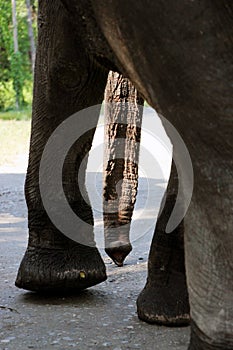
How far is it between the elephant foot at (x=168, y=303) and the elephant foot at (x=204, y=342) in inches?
33.2

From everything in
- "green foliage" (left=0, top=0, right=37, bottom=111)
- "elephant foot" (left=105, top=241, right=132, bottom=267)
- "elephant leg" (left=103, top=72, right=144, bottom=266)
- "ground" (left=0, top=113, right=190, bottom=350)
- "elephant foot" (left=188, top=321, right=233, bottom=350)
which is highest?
"green foliage" (left=0, top=0, right=37, bottom=111)

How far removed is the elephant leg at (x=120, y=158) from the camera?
3.47 m

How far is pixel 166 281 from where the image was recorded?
2623 millimetres

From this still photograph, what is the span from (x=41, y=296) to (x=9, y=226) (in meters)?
1.84

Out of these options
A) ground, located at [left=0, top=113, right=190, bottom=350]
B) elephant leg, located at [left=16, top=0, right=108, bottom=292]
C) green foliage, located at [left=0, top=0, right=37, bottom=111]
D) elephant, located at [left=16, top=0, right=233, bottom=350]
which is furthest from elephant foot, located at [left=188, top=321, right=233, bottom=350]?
green foliage, located at [left=0, top=0, right=37, bottom=111]

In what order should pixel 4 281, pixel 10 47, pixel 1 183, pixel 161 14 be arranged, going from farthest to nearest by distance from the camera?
pixel 10 47 < pixel 1 183 < pixel 4 281 < pixel 161 14

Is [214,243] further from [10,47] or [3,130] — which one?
[10,47]

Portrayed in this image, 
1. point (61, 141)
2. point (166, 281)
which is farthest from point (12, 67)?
point (166, 281)

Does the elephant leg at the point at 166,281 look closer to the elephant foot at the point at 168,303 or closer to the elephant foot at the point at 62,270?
the elephant foot at the point at 168,303

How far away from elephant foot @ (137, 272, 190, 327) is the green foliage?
19189mm

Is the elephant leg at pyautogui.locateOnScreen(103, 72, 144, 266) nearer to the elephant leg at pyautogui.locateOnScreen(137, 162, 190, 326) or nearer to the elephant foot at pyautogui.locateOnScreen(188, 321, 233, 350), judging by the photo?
the elephant leg at pyautogui.locateOnScreen(137, 162, 190, 326)

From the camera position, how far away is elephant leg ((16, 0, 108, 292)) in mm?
2662

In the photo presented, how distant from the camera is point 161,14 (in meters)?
1.52

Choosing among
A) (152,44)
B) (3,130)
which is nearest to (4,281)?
(152,44)
